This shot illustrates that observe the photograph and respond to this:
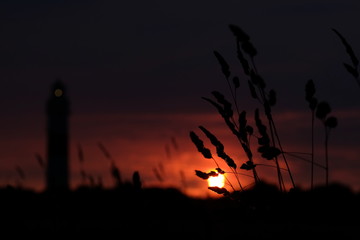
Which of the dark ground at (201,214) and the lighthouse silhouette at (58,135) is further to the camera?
the lighthouse silhouette at (58,135)

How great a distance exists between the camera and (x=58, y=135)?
31.5m

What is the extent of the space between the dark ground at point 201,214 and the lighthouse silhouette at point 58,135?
20.1 meters

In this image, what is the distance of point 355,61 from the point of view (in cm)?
237

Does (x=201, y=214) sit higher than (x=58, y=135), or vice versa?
(x=58, y=135)

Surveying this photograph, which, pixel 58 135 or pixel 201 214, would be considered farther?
pixel 58 135

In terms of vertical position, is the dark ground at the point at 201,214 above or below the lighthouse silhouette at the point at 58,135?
below

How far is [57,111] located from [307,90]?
3164 centimetres

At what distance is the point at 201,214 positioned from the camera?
7129mm

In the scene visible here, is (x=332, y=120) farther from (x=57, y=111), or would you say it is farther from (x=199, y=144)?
(x=57, y=111)

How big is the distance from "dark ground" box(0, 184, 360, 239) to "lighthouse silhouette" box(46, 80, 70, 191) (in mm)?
20132

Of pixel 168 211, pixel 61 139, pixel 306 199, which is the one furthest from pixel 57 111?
pixel 306 199

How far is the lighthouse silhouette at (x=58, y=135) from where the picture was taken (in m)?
30.9

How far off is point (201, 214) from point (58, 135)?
2500 centimetres

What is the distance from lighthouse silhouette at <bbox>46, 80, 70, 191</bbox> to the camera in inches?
1217
